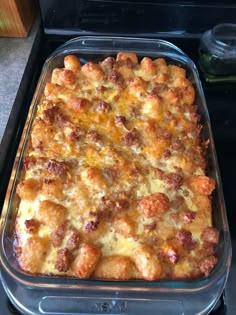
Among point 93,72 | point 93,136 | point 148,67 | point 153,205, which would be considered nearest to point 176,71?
point 148,67

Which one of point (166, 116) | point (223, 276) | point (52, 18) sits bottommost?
point (223, 276)

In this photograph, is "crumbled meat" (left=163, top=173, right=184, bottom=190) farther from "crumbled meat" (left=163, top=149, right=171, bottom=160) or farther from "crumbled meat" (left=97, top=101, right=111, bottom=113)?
"crumbled meat" (left=97, top=101, right=111, bottom=113)

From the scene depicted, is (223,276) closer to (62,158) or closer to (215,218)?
(215,218)

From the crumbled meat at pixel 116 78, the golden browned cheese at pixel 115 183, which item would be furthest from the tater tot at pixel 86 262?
the crumbled meat at pixel 116 78

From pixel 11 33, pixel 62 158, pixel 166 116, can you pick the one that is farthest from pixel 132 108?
pixel 11 33

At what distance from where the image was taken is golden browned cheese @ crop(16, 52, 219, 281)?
30.8 inches

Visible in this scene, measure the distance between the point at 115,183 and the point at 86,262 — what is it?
6.9 inches

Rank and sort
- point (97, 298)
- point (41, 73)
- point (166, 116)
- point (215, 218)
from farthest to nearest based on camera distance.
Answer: point (41, 73) < point (166, 116) < point (215, 218) < point (97, 298)

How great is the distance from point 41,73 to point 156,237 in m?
0.56

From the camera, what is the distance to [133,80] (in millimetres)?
1046

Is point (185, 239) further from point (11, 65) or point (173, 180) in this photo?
point (11, 65)

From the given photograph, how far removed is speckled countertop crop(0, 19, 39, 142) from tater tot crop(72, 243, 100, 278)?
503 millimetres

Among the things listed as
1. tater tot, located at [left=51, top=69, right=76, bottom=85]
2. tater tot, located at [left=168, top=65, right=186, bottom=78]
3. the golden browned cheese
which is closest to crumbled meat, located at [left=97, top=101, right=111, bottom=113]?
the golden browned cheese

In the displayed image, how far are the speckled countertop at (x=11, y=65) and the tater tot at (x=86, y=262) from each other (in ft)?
1.65
